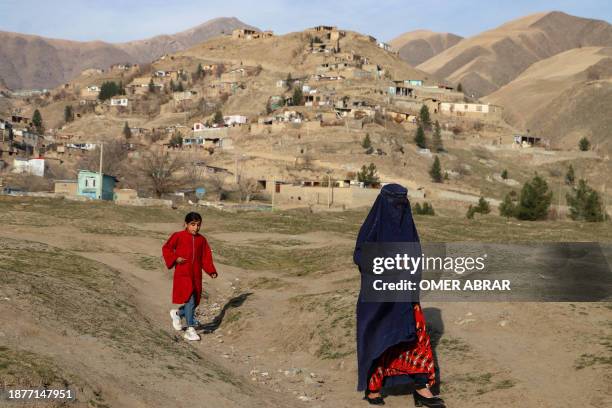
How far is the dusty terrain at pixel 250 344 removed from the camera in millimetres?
7727

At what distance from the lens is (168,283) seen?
17062 millimetres

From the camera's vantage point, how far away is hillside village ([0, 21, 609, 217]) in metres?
73.2

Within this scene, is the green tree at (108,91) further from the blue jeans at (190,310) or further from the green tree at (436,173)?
the blue jeans at (190,310)

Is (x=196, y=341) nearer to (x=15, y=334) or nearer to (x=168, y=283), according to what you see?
(x=15, y=334)

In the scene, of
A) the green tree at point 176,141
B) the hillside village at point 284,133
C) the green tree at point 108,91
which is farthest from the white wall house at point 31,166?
the green tree at point 108,91

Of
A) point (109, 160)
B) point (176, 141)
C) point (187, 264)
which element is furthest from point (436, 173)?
point (187, 264)

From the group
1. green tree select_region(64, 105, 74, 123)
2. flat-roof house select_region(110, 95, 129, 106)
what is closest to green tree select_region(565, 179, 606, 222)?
flat-roof house select_region(110, 95, 129, 106)

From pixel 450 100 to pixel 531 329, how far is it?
12698 centimetres

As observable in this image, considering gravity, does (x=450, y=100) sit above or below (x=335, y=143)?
above

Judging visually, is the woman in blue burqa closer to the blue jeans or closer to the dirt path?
the dirt path

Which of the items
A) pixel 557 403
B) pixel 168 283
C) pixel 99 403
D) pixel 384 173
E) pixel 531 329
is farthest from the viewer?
pixel 384 173

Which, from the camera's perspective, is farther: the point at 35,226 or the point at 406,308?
the point at 35,226

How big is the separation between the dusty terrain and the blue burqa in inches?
26.5

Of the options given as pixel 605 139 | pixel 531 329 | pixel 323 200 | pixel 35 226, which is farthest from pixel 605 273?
pixel 605 139
